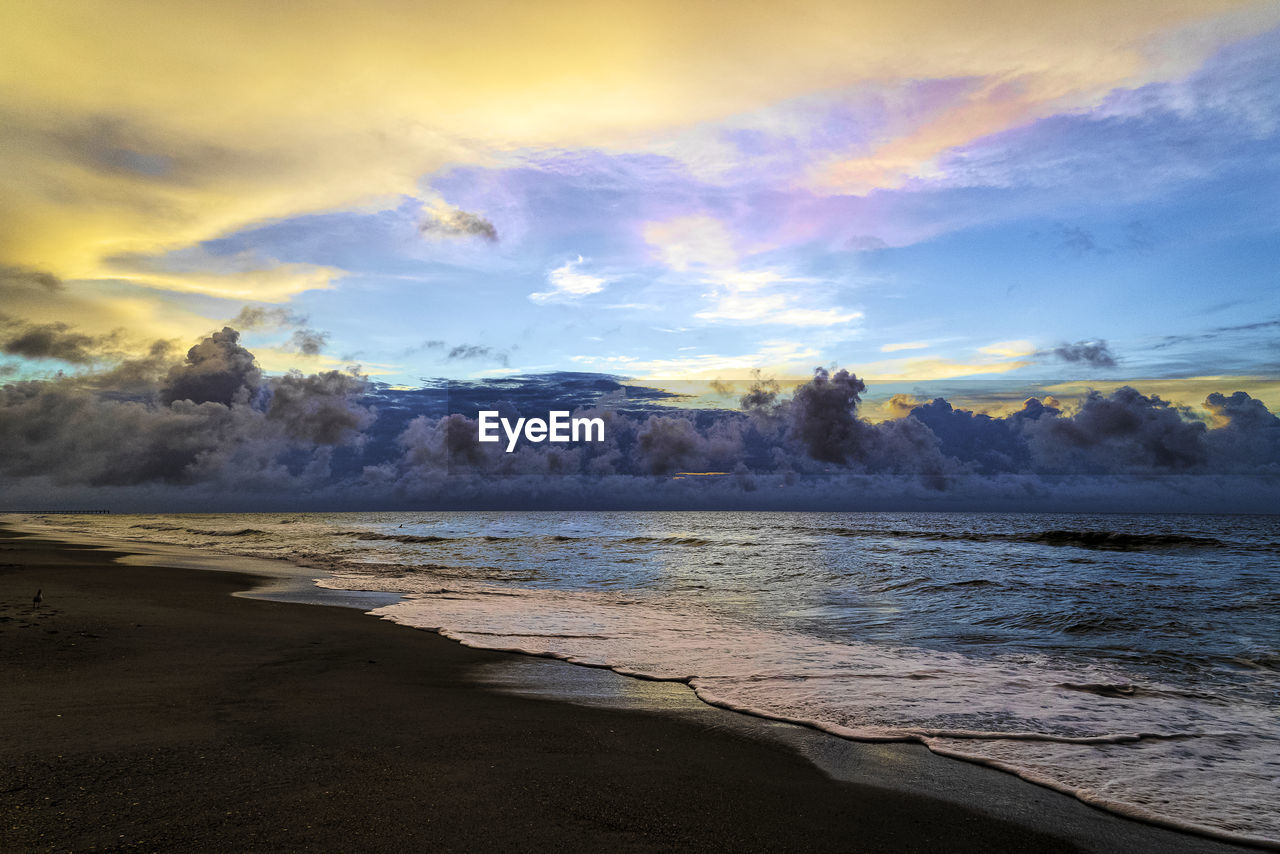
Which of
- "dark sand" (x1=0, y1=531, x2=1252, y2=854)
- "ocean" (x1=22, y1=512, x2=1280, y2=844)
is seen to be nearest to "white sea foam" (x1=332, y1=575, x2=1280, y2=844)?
"ocean" (x1=22, y1=512, x2=1280, y2=844)

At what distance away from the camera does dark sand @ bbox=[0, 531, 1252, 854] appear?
3797mm

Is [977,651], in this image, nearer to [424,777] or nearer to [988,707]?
[988,707]

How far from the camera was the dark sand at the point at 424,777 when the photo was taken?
3.80 metres

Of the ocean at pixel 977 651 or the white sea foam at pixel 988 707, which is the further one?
the ocean at pixel 977 651

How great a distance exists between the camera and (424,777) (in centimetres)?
464

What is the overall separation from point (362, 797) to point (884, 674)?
6.86m

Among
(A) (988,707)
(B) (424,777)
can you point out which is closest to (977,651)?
(A) (988,707)

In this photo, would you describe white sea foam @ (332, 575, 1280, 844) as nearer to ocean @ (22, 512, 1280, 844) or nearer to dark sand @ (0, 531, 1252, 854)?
ocean @ (22, 512, 1280, 844)

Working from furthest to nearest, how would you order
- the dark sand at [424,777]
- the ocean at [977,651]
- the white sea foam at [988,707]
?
the ocean at [977,651] < the white sea foam at [988,707] < the dark sand at [424,777]

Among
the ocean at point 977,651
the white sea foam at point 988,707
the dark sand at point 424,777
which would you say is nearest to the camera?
the dark sand at point 424,777

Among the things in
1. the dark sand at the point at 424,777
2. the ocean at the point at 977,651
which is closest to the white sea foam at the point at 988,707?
the ocean at the point at 977,651

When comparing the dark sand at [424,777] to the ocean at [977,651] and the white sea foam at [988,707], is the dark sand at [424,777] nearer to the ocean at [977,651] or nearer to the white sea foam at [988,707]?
the white sea foam at [988,707]

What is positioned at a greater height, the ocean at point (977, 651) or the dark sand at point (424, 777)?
the dark sand at point (424, 777)

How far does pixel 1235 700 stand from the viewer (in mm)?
8250
